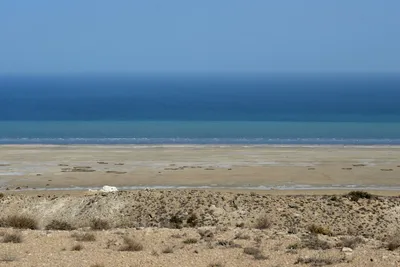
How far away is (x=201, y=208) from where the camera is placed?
73.0ft

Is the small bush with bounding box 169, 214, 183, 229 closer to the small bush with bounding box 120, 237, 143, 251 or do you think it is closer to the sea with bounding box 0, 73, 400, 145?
the small bush with bounding box 120, 237, 143, 251

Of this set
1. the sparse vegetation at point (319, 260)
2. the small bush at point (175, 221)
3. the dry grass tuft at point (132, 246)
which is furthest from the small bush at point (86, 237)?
the small bush at point (175, 221)

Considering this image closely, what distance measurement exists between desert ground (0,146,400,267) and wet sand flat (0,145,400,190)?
64 millimetres

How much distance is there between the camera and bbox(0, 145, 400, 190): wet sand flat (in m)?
36.2

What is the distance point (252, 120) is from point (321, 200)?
57.8 metres

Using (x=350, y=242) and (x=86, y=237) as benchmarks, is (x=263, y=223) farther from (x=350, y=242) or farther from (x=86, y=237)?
(x=86, y=237)

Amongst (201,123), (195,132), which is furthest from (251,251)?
(201,123)

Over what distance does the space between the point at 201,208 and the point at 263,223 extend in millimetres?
3651

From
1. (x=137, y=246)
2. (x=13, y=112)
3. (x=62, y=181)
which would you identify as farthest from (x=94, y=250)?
(x=13, y=112)

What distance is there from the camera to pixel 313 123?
76.1m

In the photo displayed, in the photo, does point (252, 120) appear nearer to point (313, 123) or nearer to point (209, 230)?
point (313, 123)

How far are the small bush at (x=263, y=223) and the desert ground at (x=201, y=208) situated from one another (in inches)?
3.7

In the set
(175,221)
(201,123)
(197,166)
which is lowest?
(175,221)

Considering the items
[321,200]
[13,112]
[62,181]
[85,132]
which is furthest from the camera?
[13,112]
